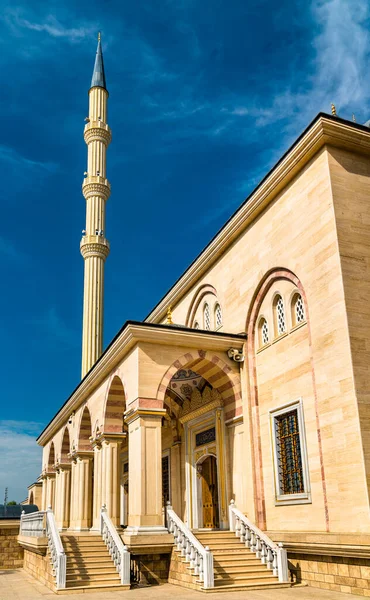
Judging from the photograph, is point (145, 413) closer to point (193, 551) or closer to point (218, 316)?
point (193, 551)

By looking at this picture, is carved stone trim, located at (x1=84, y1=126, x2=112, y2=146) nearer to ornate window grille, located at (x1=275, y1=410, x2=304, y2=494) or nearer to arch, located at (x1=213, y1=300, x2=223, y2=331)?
arch, located at (x1=213, y1=300, x2=223, y2=331)

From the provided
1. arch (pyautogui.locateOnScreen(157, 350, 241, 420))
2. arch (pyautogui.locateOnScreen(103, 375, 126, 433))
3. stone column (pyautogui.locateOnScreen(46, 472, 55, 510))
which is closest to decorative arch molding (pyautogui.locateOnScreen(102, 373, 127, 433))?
arch (pyautogui.locateOnScreen(103, 375, 126, 433))

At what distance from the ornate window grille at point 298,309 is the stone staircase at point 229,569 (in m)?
4.76

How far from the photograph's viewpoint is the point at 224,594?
9992 millimetres

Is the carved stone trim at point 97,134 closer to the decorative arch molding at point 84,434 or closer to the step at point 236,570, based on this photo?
the decorative arch molding at point 84,434

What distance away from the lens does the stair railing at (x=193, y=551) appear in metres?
10.5

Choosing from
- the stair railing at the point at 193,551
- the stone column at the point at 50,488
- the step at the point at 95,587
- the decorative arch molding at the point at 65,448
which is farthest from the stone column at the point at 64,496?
the step at the point at 95,587

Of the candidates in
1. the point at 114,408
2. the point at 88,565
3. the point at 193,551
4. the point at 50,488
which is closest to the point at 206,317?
the point at 114,408

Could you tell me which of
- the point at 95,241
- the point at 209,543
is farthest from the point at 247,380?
the point at 95,241

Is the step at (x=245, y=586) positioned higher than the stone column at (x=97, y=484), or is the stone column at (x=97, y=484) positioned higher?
the stone column at (x=97, y=484)

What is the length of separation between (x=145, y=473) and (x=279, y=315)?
14.6 ft

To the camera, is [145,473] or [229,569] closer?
[229,569]

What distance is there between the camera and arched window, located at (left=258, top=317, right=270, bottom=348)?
13664 millimetres

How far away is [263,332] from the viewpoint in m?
13.9
